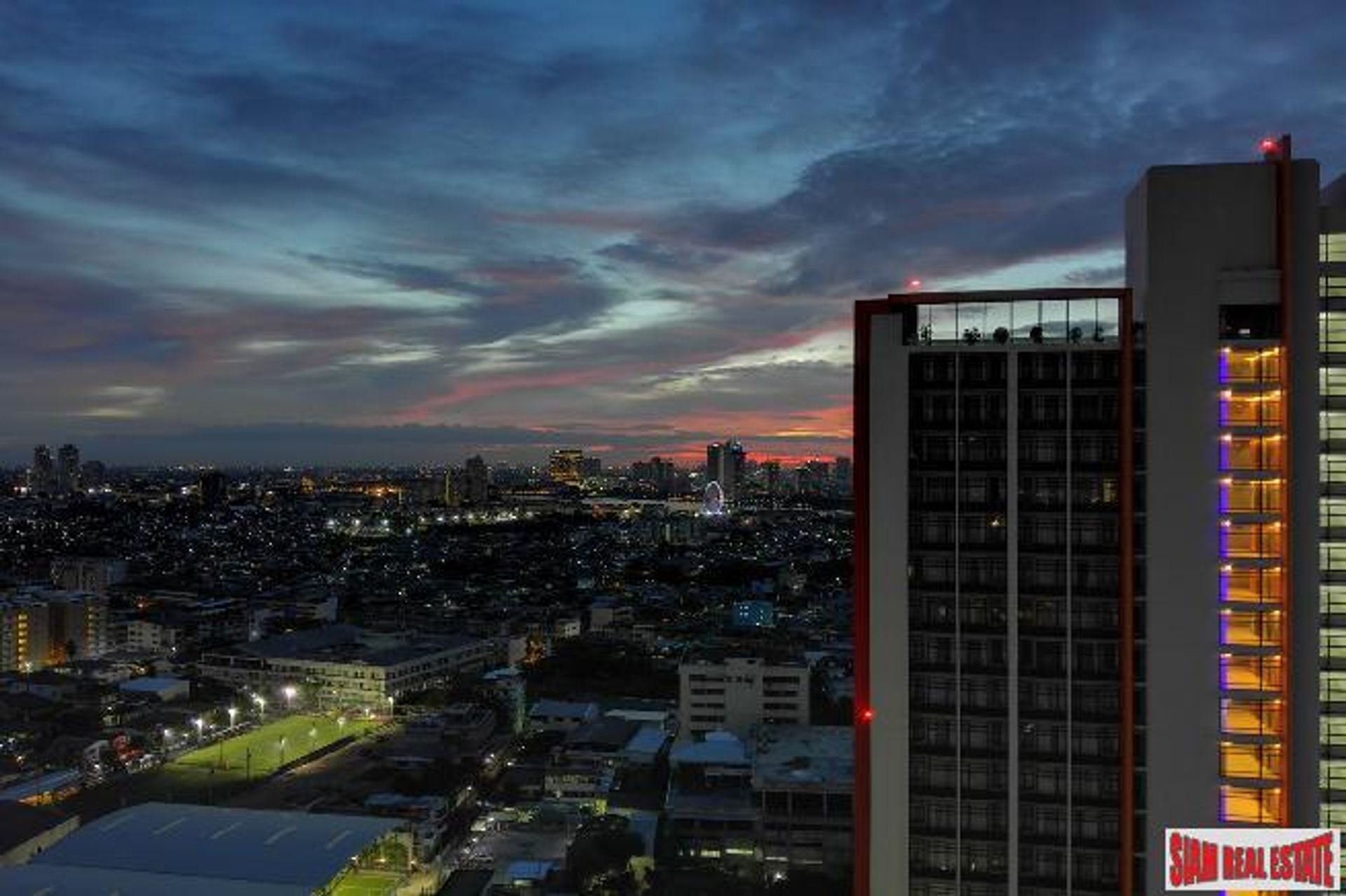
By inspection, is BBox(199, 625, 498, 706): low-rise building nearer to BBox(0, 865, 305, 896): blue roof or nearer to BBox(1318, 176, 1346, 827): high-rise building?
BBox(0, 865, 305, 896): blue roof

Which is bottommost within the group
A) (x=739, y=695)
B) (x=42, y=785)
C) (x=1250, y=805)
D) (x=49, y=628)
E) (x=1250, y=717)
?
(x=42, y=785)

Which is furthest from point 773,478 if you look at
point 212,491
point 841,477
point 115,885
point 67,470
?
point 115,885

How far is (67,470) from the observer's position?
352ft

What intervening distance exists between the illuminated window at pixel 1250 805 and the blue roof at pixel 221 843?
1084cm

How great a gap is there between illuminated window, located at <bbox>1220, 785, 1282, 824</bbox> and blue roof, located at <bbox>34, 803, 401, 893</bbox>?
427 inches

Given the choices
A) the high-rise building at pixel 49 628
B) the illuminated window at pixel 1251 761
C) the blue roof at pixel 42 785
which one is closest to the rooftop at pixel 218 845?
the blue roof at pixel 42 785

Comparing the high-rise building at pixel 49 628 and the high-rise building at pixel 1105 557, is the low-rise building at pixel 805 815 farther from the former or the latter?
the high-rise building at pixel 49 628

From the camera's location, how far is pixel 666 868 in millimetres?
15164

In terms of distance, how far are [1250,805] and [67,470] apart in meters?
119

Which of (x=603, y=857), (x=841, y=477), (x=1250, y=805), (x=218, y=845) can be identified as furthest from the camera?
(x=841, y=477)

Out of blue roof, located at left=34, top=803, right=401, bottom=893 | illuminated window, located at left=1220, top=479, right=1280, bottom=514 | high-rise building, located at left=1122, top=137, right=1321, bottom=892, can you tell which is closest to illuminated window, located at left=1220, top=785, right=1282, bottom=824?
high-rise building, located at left=1122, top=137, right=1321, bottom=892

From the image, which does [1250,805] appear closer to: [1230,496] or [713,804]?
[1230,496]

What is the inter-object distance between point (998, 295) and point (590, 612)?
1227 inches

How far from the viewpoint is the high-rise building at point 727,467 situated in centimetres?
10075
